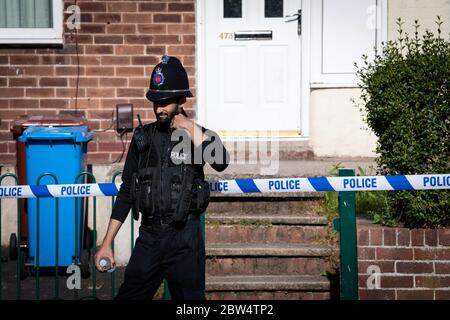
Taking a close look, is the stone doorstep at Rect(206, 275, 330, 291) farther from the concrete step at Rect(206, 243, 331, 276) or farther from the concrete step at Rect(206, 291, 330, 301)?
the concrete step at Rect(206, 243, 331, 276)

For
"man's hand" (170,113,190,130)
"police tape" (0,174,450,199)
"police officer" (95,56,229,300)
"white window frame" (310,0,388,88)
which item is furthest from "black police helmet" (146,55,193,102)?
"white window frame" (310,0,388,88)

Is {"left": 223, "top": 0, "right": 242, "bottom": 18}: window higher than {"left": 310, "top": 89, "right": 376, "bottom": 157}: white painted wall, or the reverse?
{"left": 223, "top": 0, "right": 242, "bottom": 18}: window

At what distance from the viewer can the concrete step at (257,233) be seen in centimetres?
761

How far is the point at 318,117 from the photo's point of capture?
960 centimetres

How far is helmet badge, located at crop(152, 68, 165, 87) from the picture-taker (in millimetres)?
5078

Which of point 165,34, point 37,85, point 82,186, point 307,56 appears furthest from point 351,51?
point 82,186

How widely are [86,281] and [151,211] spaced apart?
2965 millimetres

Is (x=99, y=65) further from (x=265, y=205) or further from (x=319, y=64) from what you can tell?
(x=265, y=205)

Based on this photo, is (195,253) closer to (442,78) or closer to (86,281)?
(442,78)

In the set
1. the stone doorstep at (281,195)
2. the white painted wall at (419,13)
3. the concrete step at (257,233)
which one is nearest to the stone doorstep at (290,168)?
the stone doorstep at (281,195)

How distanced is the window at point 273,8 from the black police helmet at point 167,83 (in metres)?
4.65

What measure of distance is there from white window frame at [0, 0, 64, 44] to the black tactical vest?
4.45 meters

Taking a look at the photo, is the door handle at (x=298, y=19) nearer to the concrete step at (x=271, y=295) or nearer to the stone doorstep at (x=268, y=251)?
the stone doorstep at (x=268, y=251)

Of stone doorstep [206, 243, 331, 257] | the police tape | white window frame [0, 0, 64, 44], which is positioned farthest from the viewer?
white window frame [0, 0, 64, 44]
